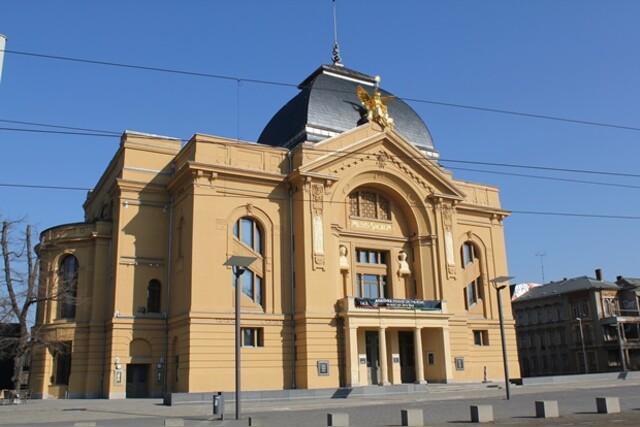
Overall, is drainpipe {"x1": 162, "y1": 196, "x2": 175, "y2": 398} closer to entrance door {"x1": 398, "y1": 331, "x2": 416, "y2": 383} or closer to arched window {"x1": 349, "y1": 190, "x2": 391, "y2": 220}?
arched window {"x1": 349, "y1": 190, "x2": 391, "y2": 220}

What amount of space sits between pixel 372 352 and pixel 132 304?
16289 mm

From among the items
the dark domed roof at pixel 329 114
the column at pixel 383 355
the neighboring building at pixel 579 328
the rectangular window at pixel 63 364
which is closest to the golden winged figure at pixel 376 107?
the dark domed roof at pixel 329 114

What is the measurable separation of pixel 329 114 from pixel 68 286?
22345mm

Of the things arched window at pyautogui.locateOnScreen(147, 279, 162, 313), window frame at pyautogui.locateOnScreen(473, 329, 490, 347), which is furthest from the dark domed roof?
window frame at pyautogui.locateOnScreen(473, 329, 490, 347)

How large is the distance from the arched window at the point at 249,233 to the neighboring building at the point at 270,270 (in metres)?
0.09

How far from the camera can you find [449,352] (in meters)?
43.3

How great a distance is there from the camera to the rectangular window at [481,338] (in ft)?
161

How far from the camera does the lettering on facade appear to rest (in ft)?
148

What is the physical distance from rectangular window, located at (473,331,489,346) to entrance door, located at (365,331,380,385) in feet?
33.2

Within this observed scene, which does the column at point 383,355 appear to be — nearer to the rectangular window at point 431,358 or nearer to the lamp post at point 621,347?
the rectangular window at point 431,358

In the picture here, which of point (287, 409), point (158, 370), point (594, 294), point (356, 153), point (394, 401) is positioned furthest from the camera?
point (594, 294)

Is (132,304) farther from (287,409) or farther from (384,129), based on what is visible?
(384,129)

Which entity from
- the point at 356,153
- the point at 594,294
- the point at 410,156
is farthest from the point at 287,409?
the point at 594,294

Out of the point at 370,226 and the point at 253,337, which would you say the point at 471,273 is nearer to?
the point at 370,226
